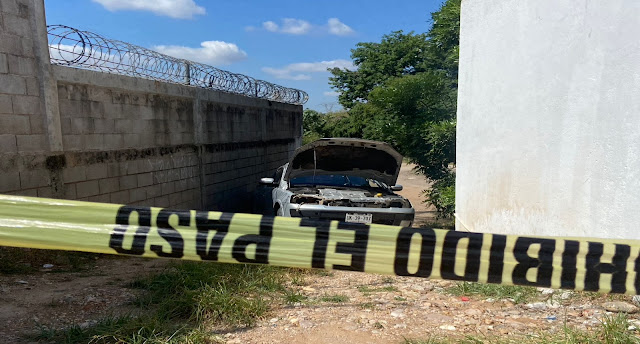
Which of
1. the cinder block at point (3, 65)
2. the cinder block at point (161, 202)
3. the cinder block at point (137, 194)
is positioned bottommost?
the cinder block at point (161, 202)

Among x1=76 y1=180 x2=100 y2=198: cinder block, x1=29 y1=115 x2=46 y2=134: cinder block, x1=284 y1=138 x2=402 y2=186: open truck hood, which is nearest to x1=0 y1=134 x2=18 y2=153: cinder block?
x1=29 y1=115 x2=46 y2=134: cinder block

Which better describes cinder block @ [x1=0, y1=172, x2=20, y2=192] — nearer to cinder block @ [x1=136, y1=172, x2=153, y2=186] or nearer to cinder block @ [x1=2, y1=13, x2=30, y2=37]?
cinder block @ [x1=2, y1=13, x2=30, y2=37]

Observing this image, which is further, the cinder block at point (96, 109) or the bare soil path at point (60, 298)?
the cinder block at point (96, 109)

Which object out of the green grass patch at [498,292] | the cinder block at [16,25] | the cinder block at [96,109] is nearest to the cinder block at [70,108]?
the cinder block at [96,109]

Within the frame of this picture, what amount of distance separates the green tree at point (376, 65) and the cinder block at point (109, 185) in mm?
15807

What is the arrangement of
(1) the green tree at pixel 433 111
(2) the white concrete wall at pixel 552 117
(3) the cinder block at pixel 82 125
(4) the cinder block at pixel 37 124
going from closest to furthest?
(2) the white concrete wall at pixel 552 117 < (4) the cinder block at pixel 37 124 < (3) the cinder block at pixel 82 125 < (1) the green tree at pixel 433 111

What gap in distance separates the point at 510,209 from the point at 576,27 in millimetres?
2263

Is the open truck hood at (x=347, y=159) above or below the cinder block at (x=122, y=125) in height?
below

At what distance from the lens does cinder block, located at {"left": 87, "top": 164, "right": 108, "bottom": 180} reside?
18.5 ft

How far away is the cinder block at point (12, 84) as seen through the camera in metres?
4.61

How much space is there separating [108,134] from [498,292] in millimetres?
5395

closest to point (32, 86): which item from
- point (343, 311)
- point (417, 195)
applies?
point (343, 311)

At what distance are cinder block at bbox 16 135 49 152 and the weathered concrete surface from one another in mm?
12

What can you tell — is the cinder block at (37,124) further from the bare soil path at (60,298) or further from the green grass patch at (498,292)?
the green grass patch at (498,292)
